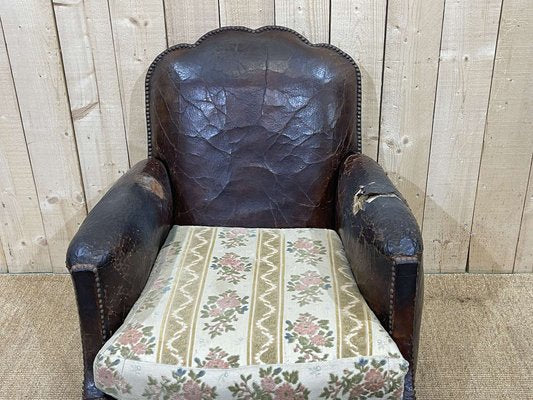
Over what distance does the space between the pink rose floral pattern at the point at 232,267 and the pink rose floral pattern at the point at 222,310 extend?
0.05 meters

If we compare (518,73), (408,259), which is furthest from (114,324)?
(518,73)

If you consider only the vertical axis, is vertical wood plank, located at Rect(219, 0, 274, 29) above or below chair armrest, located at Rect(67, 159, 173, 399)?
above

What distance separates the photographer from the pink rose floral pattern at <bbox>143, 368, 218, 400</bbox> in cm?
115

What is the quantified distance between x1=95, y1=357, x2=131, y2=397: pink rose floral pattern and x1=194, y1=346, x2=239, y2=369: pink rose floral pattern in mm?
153

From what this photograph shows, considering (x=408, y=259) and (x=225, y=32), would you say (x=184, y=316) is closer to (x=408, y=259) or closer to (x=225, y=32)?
(x=408, y=259)

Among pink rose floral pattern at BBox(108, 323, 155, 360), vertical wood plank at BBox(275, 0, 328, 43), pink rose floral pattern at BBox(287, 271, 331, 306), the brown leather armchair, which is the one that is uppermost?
vertical wood plank at BBox(275, 0, 328, 43)

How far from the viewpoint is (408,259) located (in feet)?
3.83

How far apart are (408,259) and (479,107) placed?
2.93ft

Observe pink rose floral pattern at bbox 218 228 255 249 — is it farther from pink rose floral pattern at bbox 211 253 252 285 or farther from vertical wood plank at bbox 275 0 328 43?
vertical wood plank at bbox 275 0 328 43

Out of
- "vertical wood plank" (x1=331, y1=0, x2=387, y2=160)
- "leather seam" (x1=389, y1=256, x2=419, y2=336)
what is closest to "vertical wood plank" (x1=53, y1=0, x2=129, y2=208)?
→ "vertical wood plank" (x1=331, y1=0, x2=387, y2=160)

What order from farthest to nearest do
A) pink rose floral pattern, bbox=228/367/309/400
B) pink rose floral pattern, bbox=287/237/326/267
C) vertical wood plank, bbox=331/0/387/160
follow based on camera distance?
vertical wood plank, bbox=331/0/387/160 → pink rose floral pattern, bbox=287/237/326/267 → pink rose floral pattern, bbox=228/367/309/400

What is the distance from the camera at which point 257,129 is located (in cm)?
163

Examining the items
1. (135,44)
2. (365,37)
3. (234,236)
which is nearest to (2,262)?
(135,44)

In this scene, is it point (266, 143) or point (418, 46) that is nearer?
point (266, 143)
